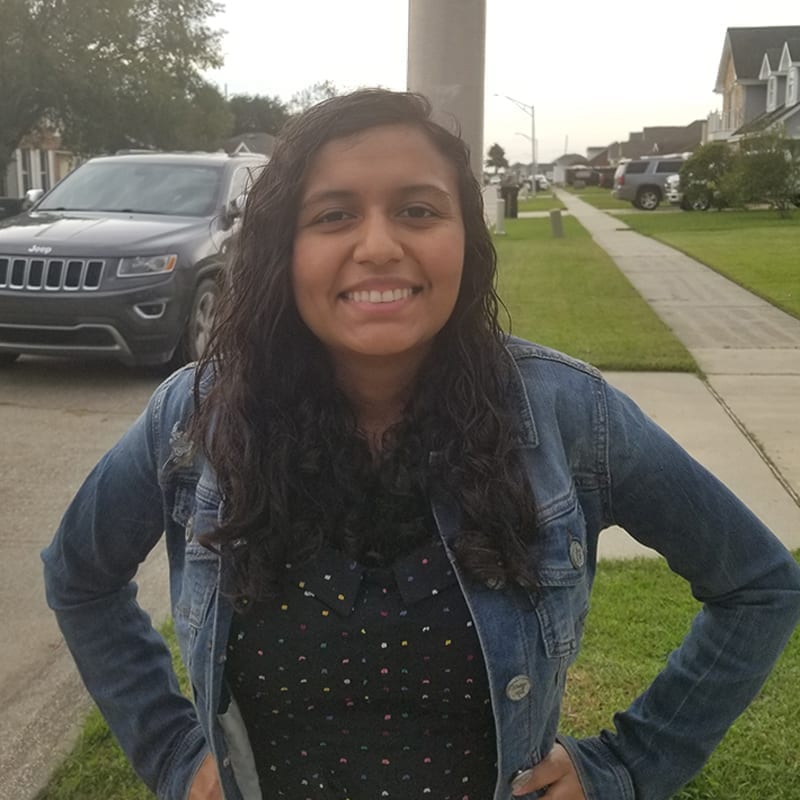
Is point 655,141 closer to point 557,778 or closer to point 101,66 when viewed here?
point 101,66

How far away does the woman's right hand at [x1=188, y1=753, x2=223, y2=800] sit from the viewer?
169 cm

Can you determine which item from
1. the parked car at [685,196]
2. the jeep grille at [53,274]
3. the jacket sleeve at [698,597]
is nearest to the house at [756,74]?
the parked car at [685,196]

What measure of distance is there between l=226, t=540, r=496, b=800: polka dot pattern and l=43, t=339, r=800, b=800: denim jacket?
1.5 inches

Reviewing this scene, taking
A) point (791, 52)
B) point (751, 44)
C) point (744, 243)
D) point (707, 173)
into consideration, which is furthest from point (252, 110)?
point (744, 243)

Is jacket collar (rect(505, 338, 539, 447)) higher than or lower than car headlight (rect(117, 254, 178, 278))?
higher

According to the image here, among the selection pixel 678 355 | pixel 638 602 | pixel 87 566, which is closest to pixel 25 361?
pixel 678 355

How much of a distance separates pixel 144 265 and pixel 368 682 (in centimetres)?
624

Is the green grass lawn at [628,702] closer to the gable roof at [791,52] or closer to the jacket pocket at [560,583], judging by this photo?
the jacket pocket at [560,583]

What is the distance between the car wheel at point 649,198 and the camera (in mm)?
38562

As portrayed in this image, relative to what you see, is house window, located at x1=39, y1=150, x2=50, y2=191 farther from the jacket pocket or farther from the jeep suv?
the jacket pocket

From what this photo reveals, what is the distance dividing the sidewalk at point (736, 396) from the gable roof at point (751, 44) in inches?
1925

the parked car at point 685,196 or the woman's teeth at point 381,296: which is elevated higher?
the parked car at point 685,196

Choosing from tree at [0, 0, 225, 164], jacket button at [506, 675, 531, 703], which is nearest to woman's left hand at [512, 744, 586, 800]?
jacket button at [506, 675, 531, 703]

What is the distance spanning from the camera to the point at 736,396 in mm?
6941
